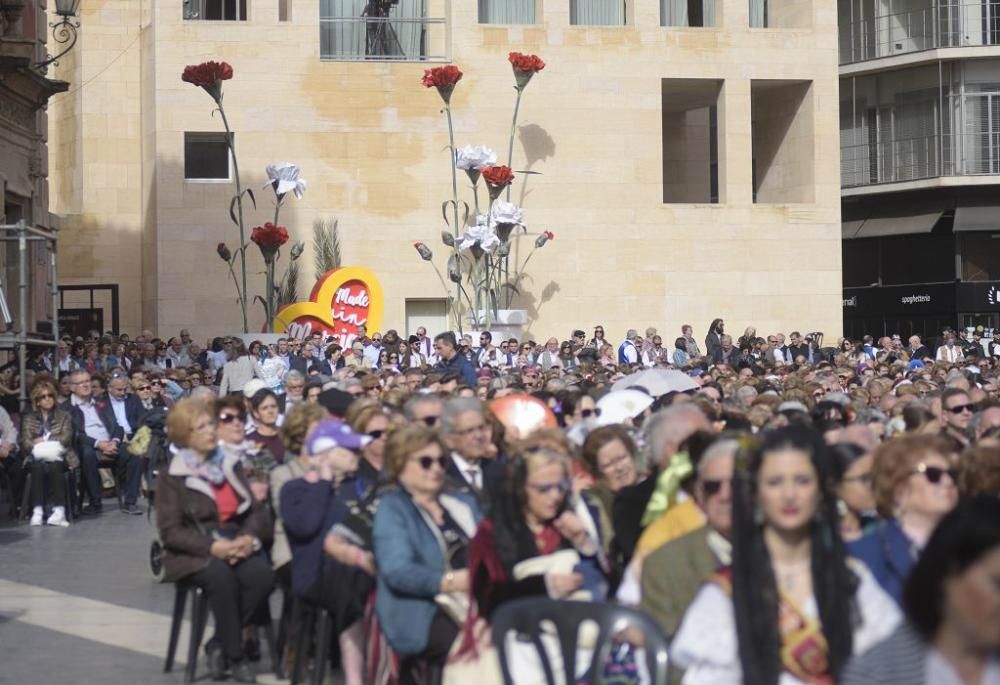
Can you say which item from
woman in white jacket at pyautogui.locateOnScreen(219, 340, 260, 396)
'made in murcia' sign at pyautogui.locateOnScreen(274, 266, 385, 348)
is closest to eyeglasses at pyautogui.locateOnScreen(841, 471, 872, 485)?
woman in white jacket at pyautogui.locateOnScreen(219, 340, 260, 396)

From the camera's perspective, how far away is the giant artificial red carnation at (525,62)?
3706 cm

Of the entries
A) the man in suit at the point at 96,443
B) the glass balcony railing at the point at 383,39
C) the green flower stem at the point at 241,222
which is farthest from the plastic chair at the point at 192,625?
the glass balcony railing at the point at 383,39

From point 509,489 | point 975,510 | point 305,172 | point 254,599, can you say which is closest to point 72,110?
point 305,172

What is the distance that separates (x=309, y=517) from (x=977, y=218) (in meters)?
40.6

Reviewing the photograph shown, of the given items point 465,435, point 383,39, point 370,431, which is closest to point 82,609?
point 370,431

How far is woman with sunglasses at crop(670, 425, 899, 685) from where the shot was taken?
5539 millimetres

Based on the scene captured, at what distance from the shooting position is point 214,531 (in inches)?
420

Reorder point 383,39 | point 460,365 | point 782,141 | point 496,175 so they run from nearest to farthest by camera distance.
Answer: point 460,365 < point 496,175 < point 383,39 < point 782,141

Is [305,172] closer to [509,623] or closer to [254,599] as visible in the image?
[254,599]

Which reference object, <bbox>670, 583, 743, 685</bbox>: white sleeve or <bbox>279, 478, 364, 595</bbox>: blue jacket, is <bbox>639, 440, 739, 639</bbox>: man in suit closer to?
<bbox>670, 583, 743, 685</bbox>: white sleeve

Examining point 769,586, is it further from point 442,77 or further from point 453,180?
point 453,180

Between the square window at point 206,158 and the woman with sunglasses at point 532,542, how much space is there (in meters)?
33.1

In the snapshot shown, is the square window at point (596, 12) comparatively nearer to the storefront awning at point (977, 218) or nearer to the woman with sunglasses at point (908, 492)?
the storefront awning at point (977, 218)

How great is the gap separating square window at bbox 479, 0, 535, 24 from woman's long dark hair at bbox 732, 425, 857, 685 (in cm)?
3692
